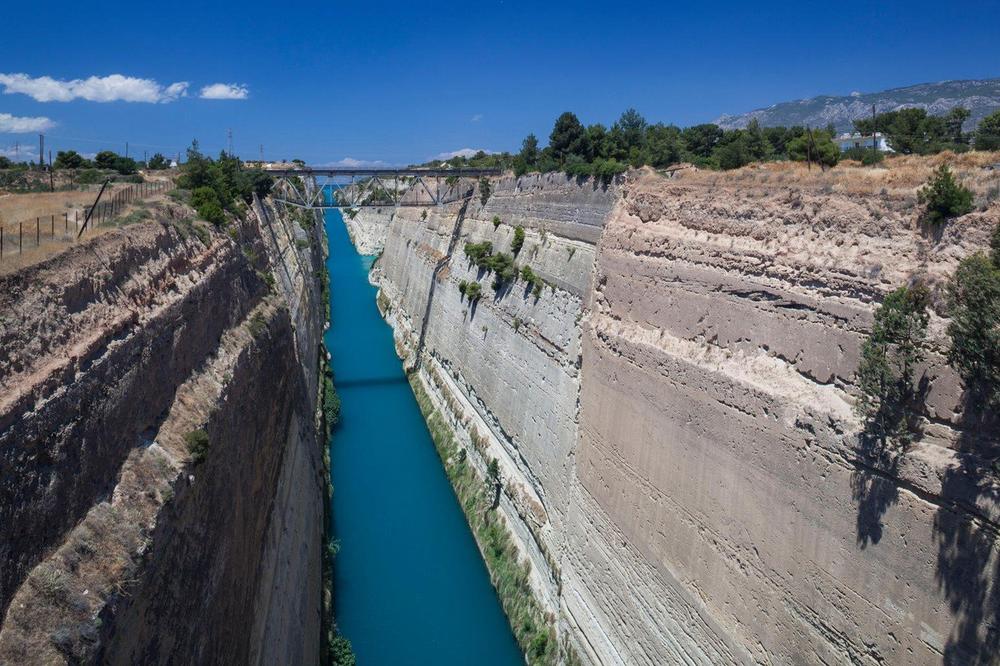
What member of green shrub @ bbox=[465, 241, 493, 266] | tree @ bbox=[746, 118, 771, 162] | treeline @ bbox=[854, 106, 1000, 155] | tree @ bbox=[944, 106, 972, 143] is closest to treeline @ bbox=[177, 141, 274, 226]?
green shrub @ bbox=[465, 241, 493, 266]

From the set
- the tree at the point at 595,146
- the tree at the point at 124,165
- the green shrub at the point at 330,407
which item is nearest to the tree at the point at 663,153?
the tree at the point at 595,146

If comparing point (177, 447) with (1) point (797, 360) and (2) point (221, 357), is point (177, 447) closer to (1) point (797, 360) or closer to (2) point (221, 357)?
(2) point (221, 357)

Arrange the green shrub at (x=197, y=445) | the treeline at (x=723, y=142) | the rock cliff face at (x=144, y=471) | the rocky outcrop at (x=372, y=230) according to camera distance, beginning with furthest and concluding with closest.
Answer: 1. the rocky outcrop at (x=372, y=230)
2. the treeline at (x=723, y=142)
3. the green shrub at (x=197, y=445)
4. the rock cliff face at (x=144, y=471)

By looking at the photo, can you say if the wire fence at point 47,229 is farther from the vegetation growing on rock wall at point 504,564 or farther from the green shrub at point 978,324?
the vegetation growing on rock wall at point 504,564

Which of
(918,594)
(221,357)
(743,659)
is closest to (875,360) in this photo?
(918,594)

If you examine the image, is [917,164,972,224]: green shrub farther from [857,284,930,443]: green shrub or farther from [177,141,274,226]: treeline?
[177,141,274,226]: treeline

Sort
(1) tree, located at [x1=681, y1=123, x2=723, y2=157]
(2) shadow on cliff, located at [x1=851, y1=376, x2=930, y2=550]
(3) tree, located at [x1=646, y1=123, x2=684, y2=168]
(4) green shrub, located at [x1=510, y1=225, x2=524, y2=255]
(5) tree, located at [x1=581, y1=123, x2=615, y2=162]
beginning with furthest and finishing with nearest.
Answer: (1) tree, located at [x1=681, y1=123, x2=723, y2=157] → (5) tree, located at [x1=581, y1=123, x2=615, y2=162] → (4) green shrub, located at [x1=510, y1=225, x2=524, y2=255] → (3) tree, located at [x1=646, y1=123, x2=684, y2=168] → (2) shadow on cliff, located at [x1=851, y1=376, x2=930, y2=550]
